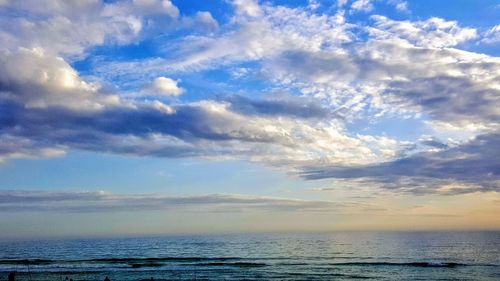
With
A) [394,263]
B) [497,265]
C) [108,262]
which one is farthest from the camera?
[108,262]

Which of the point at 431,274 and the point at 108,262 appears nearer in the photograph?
the point at 431,274

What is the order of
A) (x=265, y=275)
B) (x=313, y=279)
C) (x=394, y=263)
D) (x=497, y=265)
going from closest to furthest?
(x=313, y=279) → (x=265, y=275) → (x=497, y=265) → (x=394, y=263)

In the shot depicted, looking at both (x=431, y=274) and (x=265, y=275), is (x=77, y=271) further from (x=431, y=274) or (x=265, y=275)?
(x=431, y=274)

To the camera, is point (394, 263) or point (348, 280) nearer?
point (348, 280)

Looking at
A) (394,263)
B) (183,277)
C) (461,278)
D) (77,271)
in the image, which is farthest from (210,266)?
(461,278)

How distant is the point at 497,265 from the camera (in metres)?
65.4

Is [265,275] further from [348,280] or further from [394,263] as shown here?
[394,263]

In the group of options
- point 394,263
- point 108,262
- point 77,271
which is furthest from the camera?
point 108,262

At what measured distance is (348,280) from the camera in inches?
2002

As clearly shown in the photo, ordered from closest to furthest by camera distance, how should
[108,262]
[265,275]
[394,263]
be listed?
[265,275]
[394,263]
[108,262]

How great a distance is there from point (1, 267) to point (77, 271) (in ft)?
53.4

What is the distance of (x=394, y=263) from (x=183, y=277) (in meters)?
34.8

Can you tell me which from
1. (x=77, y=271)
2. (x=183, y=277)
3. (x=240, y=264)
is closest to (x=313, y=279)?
(x=183, y=277)

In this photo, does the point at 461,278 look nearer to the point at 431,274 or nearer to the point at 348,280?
the point at 431,274
